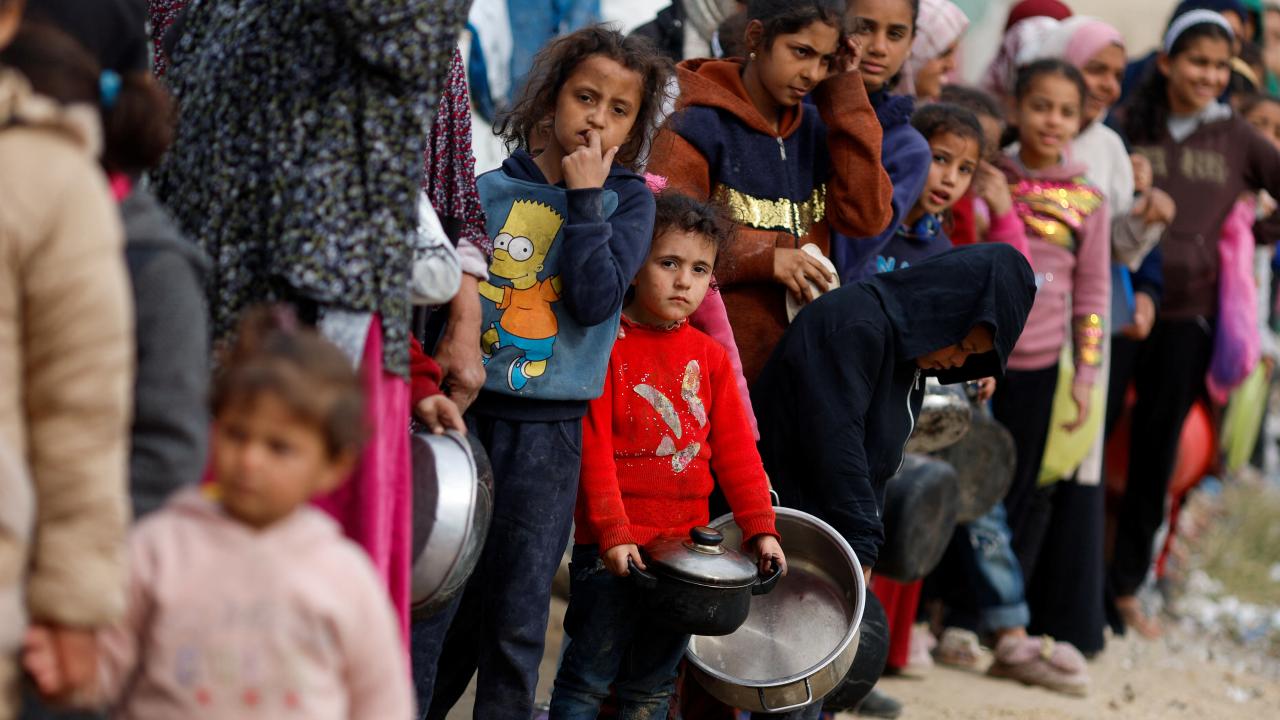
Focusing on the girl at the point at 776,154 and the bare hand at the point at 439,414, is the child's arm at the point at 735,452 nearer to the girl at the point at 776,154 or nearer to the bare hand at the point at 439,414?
the girl at the point at 776,154

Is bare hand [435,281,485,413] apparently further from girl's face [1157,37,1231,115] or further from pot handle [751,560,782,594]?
girl's face [1157,37,1231,115]

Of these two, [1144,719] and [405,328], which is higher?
[405,328]

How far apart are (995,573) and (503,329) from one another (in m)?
3.01

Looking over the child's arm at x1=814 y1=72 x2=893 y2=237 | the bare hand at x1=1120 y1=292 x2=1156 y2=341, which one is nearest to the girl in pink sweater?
the bare hand at x1=1120 y1=292 x2=1156 y2=341

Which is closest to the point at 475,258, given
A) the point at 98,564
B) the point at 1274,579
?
the point at 98,564

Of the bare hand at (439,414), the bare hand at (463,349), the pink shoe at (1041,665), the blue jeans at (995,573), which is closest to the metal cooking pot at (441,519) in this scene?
the bare hand at (439,414)

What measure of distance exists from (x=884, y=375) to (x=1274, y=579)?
5.34 metres

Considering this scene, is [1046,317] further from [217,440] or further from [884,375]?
[217,440]

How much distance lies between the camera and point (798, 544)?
419 cm

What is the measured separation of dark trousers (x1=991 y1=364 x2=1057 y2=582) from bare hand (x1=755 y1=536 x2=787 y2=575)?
2334 millimetres

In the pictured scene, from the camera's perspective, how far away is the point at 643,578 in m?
3.63

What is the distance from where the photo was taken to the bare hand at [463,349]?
342 centimetres

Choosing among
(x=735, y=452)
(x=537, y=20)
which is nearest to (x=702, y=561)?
(x=735, y=452)

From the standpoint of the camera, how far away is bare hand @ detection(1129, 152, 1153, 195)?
21.8ft
